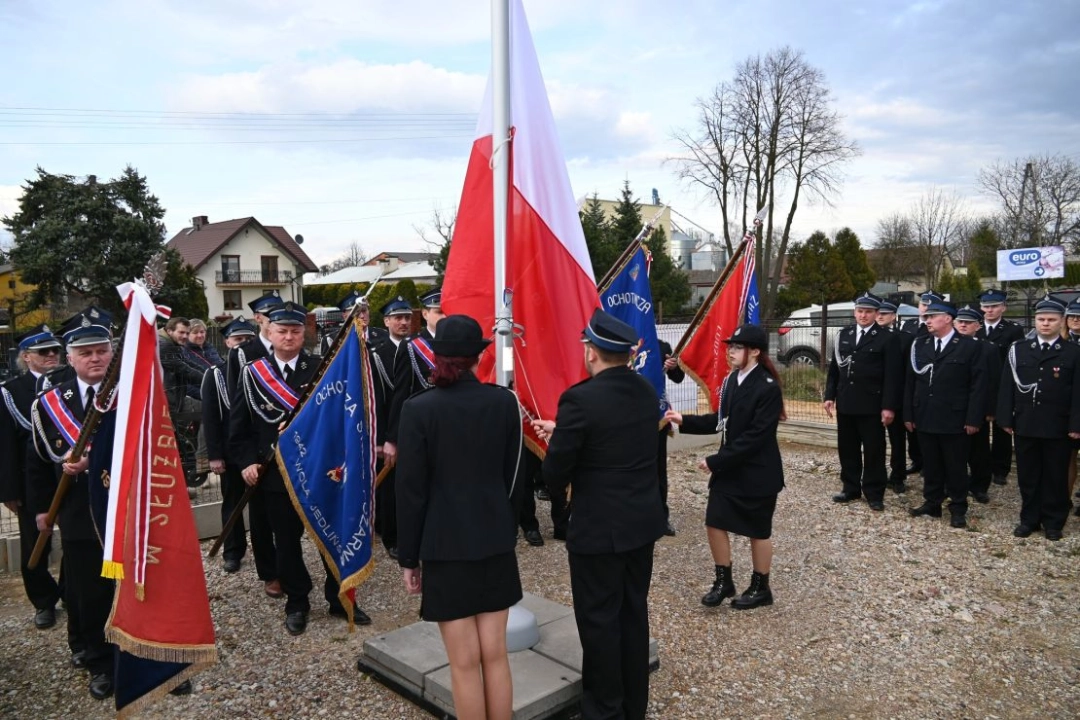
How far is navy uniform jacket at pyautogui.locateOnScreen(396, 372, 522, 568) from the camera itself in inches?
127

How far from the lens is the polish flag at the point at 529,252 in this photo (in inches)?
176

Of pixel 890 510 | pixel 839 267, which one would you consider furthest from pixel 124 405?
pixel 839 267

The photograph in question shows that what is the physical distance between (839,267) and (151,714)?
116 ft

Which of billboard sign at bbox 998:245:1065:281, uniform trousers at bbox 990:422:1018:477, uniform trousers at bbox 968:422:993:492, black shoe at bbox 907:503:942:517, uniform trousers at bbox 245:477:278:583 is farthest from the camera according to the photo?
billboard sign at bbox 998:245:1065:281

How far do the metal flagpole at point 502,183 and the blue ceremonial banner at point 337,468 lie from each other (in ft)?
3.37

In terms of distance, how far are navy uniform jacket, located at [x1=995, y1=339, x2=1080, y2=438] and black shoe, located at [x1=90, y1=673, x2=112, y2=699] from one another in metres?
7.15

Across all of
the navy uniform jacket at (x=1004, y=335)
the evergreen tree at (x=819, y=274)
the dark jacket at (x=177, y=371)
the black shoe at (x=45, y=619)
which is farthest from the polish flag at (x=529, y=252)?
the evergreen tree at (x=819, y=274)

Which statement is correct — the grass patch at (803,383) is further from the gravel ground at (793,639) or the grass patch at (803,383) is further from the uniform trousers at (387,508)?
the uniform trousers at (387,508)

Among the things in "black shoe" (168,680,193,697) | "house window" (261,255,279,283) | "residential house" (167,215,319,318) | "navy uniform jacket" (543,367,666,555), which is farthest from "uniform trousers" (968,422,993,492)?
"house window" (261,255,279,283)

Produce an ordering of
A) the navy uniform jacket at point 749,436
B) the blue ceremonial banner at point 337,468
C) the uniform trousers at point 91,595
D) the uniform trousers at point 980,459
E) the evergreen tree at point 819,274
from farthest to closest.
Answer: the evergreen tree at point 819,274 < the uniform trousers at point 980,459 < the navy uniform jacket at point 749,436 < the blue ceremonial banner at point 337,468 < the uniform trousers at point 91,595

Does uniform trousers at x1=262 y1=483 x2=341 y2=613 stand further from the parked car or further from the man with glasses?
the parked car

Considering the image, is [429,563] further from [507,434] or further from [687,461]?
→ [687,461]

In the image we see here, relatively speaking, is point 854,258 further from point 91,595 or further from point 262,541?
point 91,595

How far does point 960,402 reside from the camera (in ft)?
23.8
